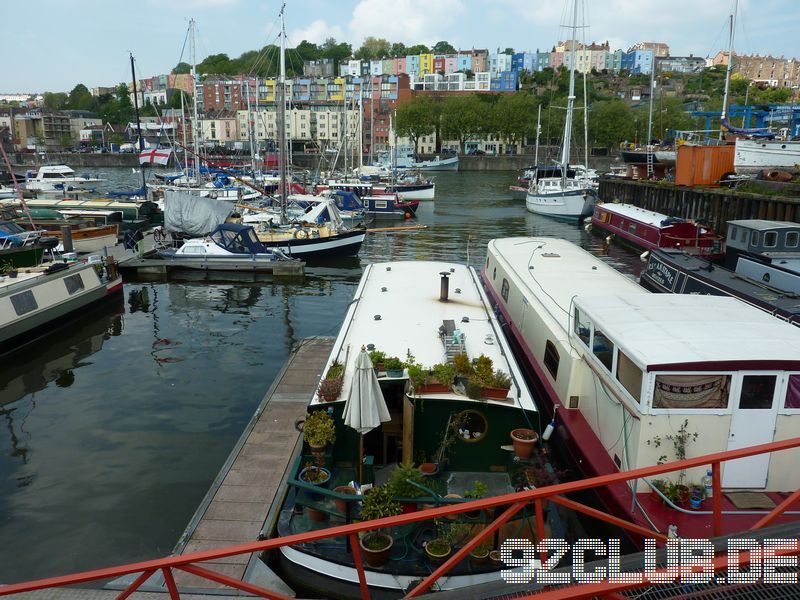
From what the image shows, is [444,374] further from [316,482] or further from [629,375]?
[629,375]

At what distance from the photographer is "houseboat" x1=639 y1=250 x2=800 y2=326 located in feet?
48.9

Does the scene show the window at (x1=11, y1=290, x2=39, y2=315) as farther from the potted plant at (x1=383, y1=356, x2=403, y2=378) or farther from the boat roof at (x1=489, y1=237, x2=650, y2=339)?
the boat roof at (x1=489, y1=237, x2=650, y2=339)

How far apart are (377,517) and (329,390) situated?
244cm

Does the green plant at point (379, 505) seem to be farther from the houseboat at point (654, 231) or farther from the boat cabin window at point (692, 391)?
the houseboat at point (654, 231)

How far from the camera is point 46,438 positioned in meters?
14.4

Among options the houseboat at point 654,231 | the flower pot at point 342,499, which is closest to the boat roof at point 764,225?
the houseboat at point 654,231

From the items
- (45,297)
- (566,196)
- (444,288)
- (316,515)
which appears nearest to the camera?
(316,515)

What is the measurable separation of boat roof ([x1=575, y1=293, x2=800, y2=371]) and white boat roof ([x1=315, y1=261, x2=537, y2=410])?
1.93 m

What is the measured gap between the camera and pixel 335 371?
33.7 feet

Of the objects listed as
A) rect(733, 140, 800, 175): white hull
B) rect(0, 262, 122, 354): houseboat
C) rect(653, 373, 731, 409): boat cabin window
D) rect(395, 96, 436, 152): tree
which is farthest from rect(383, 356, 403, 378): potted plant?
rect(395, 96, 436, 152): tree

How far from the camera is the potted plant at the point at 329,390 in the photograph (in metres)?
9.54

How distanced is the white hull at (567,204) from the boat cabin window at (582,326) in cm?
4790

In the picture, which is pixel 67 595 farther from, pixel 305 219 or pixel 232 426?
pixel 305 219

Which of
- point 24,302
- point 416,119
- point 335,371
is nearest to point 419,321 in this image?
point 335,371
